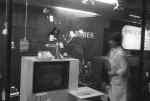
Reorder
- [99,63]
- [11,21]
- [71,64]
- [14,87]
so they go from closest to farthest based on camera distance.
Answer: [11,21] < [14,87] < [71,64] < [99,63]

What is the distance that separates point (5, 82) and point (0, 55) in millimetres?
368

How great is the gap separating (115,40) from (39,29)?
135cm

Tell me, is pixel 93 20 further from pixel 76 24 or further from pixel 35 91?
pixel 35 91

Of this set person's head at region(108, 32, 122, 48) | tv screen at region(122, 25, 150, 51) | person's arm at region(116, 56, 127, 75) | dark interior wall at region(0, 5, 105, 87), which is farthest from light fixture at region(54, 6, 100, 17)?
person's arm at region(116, 56, 127, 75)

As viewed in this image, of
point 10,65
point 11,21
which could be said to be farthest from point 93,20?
point 10,65

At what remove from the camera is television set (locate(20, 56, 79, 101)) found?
7.47ft

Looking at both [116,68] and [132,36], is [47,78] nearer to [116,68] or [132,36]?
[116,68]

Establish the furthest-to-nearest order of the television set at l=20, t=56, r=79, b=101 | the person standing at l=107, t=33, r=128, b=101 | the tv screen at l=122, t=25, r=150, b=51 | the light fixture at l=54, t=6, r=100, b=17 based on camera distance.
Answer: the tv screen at l=122, t=25, r=150, b=51
the person standing at l=107, t=33, r=128, b=101
the light fixture at l=54, t=6, r=100, b=17
the television set at l=20, t=56, r=79, b=101

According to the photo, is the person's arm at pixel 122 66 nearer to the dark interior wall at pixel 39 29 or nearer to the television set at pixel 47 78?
the dark interior wall at pixel 39 29

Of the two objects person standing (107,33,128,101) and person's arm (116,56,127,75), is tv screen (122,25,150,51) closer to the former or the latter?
person standing (107,33,128,101)

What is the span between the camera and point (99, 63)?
9.75ft

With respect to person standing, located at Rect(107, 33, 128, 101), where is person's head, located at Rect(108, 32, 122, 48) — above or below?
above

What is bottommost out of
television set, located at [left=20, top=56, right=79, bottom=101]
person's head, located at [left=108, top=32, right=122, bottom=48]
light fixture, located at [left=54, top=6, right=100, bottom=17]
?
television set, located at [left=20, top=56, right=79, bottom=101]

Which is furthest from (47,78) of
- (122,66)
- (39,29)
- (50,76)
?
(122,66)
